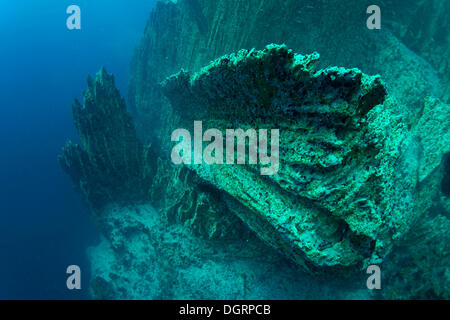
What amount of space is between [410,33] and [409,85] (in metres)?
2.03

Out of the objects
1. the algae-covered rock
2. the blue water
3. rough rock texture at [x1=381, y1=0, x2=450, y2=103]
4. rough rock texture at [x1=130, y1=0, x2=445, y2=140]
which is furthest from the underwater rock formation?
rough rock texture at [x1=381, y1=0, x2=450, y2=103]

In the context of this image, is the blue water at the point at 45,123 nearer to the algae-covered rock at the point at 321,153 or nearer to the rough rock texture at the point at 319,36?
the rough rock texture at the point at 319,36

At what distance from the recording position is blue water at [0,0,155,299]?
38.8 feet

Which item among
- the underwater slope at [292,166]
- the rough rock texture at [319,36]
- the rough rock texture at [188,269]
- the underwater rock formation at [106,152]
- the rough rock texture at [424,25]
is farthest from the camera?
the underwater rock formation at [106,152]

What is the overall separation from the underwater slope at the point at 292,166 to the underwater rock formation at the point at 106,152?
4 centimetres

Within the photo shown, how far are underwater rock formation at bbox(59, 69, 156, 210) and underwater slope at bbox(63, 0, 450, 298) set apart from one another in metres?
0.04

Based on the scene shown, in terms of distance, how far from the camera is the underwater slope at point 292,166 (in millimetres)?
2408

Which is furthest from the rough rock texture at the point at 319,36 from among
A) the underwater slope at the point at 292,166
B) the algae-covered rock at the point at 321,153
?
the algae-covered rock at the point at 321,153

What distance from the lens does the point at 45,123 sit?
1573cm

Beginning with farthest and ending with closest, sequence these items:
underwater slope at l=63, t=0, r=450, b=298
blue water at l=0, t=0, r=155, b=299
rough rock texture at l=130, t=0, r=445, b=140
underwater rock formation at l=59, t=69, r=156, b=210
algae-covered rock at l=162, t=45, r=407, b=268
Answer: blue water at l=0, t=0, r=155, b=299, underwater rock formation at l=59, t=69, r=156, b=210, rough rock texture at l=130, t=0, r=445, b=140, underwater slope at l=63, t=0, r=450, b=298, algae-covered rock at l=162, t=45, r=407, b=268

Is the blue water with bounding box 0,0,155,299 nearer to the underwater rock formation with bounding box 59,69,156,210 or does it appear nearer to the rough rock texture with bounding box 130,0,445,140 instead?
the underwater rock formation with bounding box 59,69,156,210

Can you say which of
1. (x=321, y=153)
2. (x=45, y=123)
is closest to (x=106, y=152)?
(x=321, y=153)
